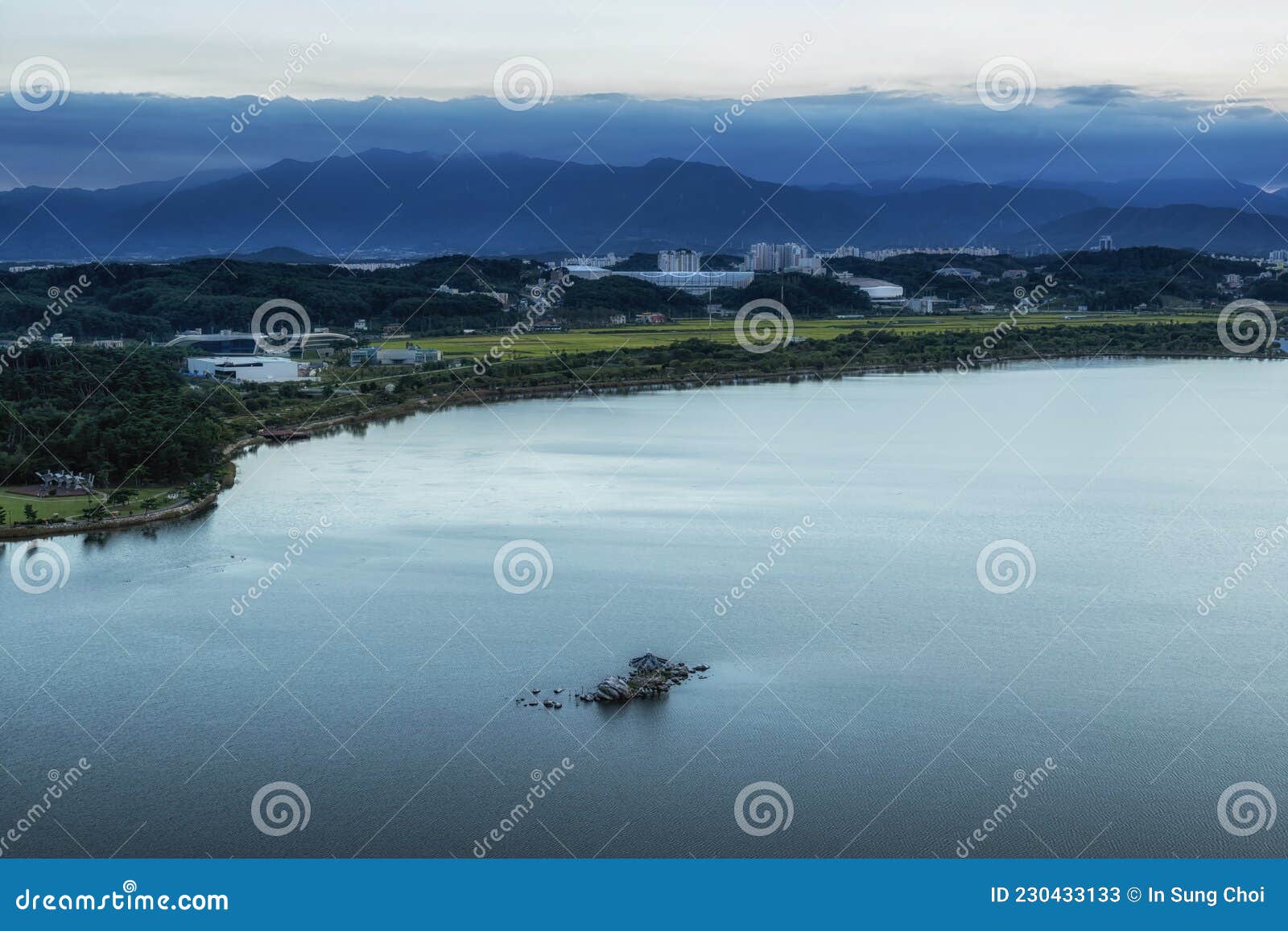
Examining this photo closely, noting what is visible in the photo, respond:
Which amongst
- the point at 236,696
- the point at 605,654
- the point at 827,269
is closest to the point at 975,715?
the point at 605,654

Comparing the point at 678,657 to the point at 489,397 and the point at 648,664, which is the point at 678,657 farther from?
the point at 489,397

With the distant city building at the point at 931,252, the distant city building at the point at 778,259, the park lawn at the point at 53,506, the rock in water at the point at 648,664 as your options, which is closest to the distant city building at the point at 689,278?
the distant city building at the point at 778,259

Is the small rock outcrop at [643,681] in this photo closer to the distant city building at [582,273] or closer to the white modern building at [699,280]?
the white modern building at [699,280]

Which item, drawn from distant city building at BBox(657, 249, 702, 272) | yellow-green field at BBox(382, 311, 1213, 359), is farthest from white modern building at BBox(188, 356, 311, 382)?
distant city building at BBox(657, 249, 702, 272)

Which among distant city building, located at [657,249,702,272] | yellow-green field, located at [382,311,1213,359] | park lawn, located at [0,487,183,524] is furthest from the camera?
distant city building, located at [657,249,702,272]

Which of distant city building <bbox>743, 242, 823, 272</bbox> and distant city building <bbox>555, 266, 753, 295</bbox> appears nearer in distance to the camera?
distant city building <bbox>555, 266, 753, 295</bbox>

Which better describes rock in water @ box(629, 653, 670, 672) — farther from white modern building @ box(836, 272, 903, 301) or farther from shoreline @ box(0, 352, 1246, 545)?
white modern building @ box(836, 272, 903, 301)
